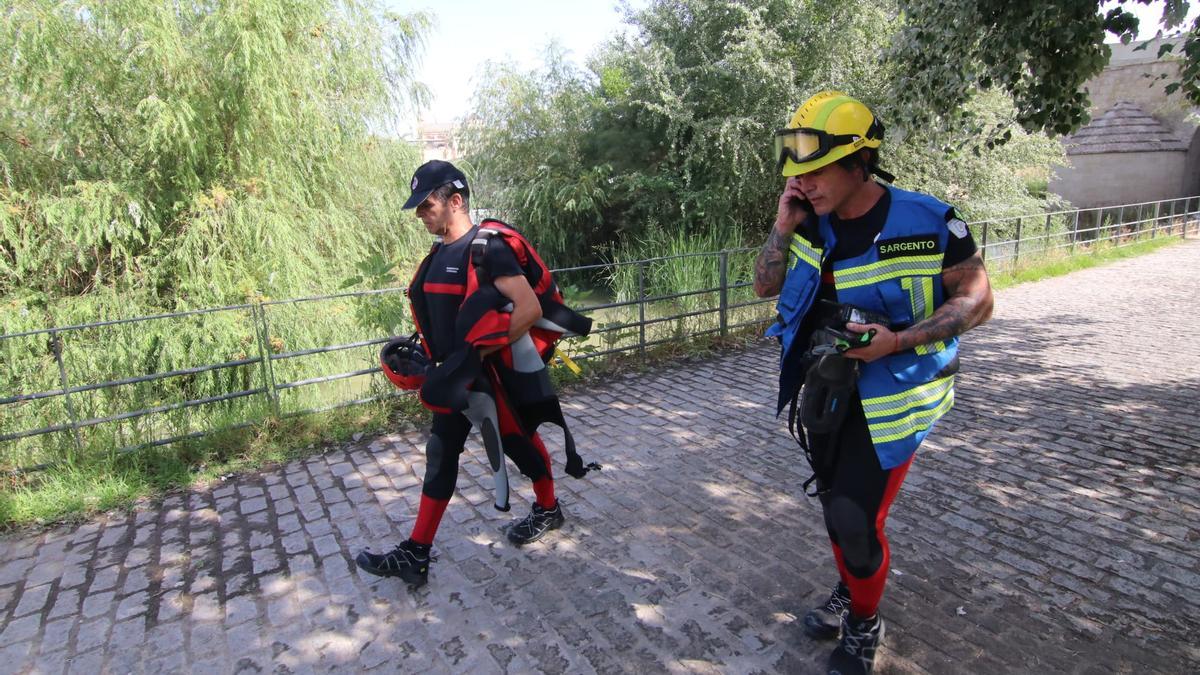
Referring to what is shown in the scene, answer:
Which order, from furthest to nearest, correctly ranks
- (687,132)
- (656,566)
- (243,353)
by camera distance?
1. (687,132)
2. (243,353)
3. (656,566)

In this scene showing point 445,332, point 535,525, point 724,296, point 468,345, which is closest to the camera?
point 468,345

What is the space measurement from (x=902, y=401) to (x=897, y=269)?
44 cm

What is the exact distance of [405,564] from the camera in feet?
10.8

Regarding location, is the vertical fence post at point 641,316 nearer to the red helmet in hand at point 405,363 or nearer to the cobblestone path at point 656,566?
the cobblestone path at point 656,566

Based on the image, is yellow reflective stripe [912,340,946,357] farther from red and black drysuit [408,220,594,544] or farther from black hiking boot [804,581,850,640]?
red and black drysuit [408,220,594,544]

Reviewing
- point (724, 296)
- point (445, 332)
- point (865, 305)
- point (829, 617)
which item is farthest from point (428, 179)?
point (724, 296)

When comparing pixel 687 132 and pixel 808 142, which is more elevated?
pixel 687 132

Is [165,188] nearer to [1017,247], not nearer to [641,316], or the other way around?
[641,316]

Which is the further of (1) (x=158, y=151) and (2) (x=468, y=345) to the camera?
(1) (x=158, y=151)

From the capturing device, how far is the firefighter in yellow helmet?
2209 mm

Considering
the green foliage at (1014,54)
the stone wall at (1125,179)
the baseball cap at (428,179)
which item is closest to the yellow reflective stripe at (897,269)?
the baseball cap at (428,179)

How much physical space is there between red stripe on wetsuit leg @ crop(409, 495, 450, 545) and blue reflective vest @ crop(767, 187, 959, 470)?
1.97 m

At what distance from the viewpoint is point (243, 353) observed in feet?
23.9

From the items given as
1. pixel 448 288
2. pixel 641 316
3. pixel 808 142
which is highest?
pixel 808 142
